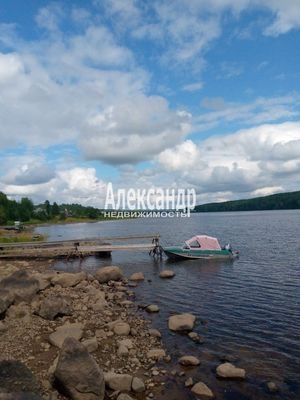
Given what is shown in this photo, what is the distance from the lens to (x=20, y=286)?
19.8m

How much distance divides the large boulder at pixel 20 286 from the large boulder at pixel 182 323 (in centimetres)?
755

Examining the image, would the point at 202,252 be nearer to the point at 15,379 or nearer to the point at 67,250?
the point at 67,250

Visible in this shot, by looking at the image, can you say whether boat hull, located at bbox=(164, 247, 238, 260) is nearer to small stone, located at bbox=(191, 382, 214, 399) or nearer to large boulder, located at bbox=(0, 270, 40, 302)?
large boulder, located at bbox=(0, 270, 40, 302)

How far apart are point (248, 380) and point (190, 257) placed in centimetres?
2893

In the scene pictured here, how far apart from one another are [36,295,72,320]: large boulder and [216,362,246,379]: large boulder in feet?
27.6

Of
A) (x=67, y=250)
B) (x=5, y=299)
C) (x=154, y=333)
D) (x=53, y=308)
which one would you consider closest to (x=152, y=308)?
(x=154, y=333)

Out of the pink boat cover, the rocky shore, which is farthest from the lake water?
the pink boat cover

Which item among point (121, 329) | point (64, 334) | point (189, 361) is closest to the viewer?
point (189, 361)

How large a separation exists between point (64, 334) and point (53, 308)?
307cm

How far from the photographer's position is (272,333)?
16812 mm

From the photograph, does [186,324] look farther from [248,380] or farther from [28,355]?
[28,355]

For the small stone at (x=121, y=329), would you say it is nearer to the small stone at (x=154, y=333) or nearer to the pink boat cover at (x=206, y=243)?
the small stone at (x=154, y=333)

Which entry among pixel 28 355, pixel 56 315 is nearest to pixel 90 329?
pixel 56 315

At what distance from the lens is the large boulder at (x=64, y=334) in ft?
47.6
